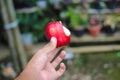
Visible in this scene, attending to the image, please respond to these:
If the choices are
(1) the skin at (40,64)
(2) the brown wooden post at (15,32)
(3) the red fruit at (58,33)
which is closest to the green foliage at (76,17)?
(2) the brown wooden post at (15,32)

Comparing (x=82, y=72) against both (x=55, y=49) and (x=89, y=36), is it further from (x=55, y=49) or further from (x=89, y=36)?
(x=55, y=49)

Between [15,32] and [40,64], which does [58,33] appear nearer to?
[40,64]

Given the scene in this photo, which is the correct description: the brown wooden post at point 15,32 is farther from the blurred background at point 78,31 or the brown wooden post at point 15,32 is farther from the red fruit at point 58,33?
the red fruit at point 58,33

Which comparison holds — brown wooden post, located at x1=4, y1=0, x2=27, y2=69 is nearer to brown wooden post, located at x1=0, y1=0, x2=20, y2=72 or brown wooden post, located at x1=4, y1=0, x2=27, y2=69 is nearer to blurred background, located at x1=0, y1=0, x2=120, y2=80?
brown wooden post, located at x1=0, y1=0, x2=20, y2=72

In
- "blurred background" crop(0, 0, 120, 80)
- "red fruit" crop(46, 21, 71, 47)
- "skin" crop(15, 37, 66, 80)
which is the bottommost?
"blurred background" crop(0, 0, 120, 80)

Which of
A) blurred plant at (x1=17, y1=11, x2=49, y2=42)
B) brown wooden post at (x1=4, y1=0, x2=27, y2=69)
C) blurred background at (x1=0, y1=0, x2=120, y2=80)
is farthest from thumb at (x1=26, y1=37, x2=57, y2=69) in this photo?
blurred plant at (x1=17, y1=11, x2=49, y2=42)

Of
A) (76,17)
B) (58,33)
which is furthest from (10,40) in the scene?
(58,33)

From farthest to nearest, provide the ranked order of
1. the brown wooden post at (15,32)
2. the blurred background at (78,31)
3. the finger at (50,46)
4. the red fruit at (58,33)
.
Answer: the blurred background at (78,31) < the brown wooden post at (15,32) < the red fruit at (58,33) < the finger at (50,46)

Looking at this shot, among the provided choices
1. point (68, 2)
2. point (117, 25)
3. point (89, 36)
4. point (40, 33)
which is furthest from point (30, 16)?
point (117, 25)
